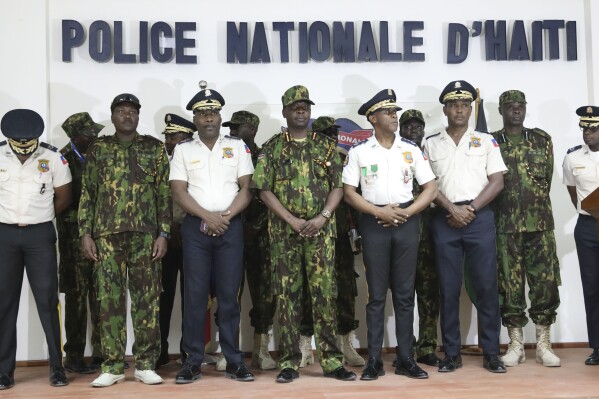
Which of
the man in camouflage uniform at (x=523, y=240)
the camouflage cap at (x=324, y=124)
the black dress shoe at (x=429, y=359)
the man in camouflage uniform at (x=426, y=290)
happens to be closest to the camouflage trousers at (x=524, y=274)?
the man in camouflage uniform at (x=523, y=240)

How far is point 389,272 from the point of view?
5.21m

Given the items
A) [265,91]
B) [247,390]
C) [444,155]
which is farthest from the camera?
[265,91]

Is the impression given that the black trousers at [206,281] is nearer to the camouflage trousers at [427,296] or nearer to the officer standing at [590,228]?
the camouflage trousers at [427,296]

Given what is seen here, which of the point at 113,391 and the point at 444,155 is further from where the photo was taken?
the point at 444,155

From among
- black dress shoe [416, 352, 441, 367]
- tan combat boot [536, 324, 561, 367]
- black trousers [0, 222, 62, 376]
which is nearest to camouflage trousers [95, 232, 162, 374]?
black trousers [0, 222, 62, 376]

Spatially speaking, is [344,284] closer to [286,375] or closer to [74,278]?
[286,375]

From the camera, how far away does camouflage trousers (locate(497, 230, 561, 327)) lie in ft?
18.5

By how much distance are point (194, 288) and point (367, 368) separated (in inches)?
49.6

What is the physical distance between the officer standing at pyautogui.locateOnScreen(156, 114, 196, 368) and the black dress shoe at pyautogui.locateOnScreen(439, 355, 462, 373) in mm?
1871

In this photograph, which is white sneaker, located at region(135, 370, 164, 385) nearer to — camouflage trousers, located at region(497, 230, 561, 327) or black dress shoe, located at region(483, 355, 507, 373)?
black dress shoe, located at region(483, 355, 507, 373)

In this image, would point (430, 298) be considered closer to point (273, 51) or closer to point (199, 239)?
point (199, 239)

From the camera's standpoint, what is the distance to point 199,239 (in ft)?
16.7

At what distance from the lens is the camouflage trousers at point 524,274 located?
→ 5.65 metres

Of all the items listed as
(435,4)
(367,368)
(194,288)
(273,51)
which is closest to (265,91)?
(273,51)
